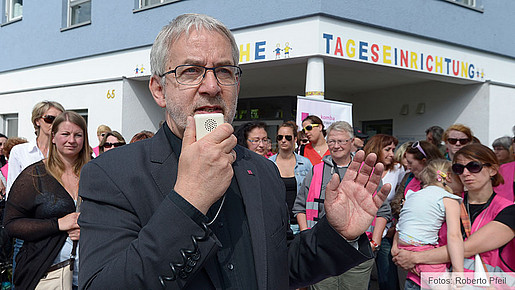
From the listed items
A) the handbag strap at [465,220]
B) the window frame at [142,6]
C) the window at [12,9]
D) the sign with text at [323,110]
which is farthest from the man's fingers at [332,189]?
the window at [12,9]

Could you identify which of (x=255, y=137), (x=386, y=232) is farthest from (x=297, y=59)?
(x=386, y=232)

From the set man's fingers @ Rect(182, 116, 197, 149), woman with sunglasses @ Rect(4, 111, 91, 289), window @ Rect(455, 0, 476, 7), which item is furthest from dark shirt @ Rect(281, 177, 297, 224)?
window @ Rect(455, 0, 476, 7)

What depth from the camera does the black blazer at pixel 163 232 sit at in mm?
1098

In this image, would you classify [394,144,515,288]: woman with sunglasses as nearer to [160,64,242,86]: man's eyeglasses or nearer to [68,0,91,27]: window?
[160,64,242,86]: man's eyeglasses

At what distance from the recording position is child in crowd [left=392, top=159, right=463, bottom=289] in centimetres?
342

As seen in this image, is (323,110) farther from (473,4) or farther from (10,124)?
(10,124)

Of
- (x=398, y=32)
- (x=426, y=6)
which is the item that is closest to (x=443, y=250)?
(x=398, y=32)

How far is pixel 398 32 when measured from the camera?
916 cm

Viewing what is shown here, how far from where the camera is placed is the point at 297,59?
28.4 feet

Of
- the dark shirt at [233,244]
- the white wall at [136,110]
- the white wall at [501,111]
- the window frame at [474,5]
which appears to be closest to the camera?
the dark shirt at [233,244]

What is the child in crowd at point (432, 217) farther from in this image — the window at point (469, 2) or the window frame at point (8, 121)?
the window frame at point (8, 121)

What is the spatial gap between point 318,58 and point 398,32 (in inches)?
80.9

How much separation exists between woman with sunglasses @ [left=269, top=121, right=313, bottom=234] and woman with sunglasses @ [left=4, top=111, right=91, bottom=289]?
7.98ft

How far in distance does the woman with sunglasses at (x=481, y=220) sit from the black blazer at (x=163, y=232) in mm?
2102
